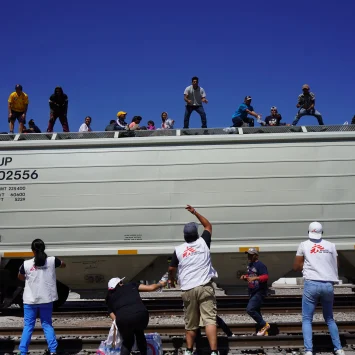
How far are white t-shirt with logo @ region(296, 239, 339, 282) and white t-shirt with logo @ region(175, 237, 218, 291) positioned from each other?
46.0 inches

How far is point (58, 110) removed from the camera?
920cm

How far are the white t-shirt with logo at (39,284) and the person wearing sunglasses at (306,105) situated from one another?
5.91 m

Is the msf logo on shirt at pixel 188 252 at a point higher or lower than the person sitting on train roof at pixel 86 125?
lower

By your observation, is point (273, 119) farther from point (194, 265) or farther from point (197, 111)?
point (194, 265)

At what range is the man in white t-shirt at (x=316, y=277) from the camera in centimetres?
494

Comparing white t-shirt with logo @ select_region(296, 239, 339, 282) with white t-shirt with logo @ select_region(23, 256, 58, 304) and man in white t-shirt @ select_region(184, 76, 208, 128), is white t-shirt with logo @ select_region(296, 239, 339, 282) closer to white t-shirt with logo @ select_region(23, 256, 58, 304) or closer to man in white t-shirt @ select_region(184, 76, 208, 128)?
white t-shirt with logo @ select_region(23, 256, 58, 304)

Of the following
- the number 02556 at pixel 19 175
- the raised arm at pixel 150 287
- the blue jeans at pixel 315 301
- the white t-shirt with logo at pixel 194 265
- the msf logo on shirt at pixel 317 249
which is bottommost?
the blue jeans at pixel 315 301

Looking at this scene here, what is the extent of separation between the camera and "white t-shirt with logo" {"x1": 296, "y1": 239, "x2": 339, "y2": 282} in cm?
495

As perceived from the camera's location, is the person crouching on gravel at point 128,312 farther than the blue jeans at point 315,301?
No

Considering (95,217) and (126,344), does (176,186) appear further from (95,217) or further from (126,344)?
(126,344)

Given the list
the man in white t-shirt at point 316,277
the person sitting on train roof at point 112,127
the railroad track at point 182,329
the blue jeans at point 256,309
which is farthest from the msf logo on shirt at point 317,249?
the person sitting on train roof at point 112,127

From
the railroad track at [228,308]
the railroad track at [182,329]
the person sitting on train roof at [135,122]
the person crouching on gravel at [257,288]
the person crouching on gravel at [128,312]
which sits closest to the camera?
the person crouching on gravel at [128,312]

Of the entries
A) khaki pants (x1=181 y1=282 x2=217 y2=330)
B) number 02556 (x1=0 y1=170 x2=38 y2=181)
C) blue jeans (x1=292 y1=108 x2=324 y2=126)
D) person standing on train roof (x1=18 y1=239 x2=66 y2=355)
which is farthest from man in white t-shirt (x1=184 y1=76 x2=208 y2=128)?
khaki pants (x1=181 y1=282 x2=217 y2=330)

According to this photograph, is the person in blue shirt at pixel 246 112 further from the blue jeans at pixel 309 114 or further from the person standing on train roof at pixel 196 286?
the person standing on train roof at pixel 196 286
